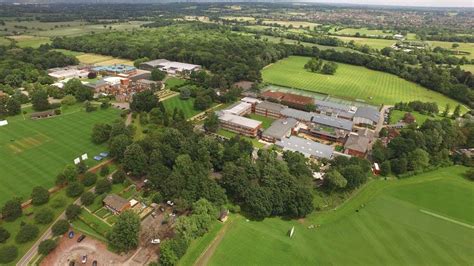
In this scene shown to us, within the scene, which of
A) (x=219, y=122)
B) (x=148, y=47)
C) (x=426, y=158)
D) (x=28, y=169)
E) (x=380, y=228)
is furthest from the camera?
(x=148, y=47)

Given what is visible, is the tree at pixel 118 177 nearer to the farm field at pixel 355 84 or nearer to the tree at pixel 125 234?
the tree at pixel 125 234

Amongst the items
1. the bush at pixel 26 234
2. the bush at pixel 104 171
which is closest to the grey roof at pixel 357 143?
the bush at pixel 104 171

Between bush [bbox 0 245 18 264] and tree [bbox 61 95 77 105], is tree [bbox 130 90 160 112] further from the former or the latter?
bush [bbox 0 245 18 264]

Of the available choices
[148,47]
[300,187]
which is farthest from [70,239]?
[148,47]

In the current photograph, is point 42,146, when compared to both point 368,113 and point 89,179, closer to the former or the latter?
point 89,179

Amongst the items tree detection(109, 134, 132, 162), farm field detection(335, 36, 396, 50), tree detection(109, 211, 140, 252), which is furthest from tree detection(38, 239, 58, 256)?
farm field detection(335, 36, 396, 50)

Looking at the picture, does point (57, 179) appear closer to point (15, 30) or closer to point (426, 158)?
point (426, 158)

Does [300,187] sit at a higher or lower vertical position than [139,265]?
higher
